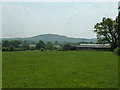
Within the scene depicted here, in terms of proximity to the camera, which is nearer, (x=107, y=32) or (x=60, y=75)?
(x=60, y=75)

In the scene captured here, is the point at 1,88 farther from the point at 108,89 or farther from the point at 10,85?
the point at 108,89

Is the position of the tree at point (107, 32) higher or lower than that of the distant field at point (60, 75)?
higher

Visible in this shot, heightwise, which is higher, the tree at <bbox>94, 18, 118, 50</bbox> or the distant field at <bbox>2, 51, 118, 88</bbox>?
the tree at <bbox>94, 18, 118, 50</bbox>

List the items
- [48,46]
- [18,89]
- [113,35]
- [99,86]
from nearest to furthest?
[18,89]
[99,86]
[113,35]
[48,46]

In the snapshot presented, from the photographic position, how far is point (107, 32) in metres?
53.3

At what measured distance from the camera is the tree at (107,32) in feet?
171

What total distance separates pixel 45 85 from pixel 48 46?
96289 mm

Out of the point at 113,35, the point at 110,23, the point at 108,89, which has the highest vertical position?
the point at 110,23

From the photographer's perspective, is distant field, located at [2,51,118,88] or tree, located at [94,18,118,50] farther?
tree, located at [94,18,118,50]

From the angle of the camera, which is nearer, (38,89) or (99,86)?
(38,89)

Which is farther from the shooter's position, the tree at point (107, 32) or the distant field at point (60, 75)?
the tree at point (107, 32)

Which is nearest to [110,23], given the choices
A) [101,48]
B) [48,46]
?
[101,48]

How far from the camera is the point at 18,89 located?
24.3 feet

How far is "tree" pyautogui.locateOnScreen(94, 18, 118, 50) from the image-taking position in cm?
5197
